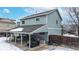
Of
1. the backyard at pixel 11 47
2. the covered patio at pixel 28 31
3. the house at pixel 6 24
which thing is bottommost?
the backyard at pixel 11 47

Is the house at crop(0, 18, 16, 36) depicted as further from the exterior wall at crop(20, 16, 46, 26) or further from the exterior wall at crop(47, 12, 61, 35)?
the exterior wall at crop(47, 12, 61, 35)

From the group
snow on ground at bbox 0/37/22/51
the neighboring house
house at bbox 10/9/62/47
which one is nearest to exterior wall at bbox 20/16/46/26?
house at bbox 10/9/62/47

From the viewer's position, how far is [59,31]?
267 cm

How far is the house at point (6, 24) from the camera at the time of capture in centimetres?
262

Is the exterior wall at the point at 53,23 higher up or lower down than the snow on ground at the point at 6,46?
→ higher up

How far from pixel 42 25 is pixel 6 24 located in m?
0.67

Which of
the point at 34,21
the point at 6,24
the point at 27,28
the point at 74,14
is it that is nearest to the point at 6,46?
the point at 6,24

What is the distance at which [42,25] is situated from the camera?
103 inches

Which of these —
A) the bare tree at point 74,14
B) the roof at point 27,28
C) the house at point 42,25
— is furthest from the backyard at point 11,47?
the bare tree at point 74,14

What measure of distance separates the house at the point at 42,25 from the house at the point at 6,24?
94 mm

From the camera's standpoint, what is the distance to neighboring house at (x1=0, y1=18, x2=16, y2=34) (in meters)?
2.62

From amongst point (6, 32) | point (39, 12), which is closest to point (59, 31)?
point (39, 12)

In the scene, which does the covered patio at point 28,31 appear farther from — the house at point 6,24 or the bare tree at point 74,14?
the bare tree at point 74,14
